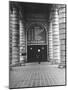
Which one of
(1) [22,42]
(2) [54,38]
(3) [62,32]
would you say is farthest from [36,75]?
(3) [62,32]

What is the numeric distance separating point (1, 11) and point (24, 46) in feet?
2.81

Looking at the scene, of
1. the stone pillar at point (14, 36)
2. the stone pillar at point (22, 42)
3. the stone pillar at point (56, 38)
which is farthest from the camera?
the stone pillar at point (56, 38)

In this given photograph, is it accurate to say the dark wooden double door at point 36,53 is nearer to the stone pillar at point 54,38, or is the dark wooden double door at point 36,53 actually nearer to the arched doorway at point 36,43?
the arched doorway at point 36,43

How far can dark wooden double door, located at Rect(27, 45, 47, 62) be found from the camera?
11.6 feet

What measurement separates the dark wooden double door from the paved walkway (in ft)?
0.39

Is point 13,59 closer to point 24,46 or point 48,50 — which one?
point 24,46

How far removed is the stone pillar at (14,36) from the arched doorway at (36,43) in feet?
0.82

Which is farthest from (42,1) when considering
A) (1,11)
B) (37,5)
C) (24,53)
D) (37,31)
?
(24,53)

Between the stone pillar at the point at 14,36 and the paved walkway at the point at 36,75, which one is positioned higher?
the stone pillar at the point at 14,36

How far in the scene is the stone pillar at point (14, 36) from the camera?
133 inches

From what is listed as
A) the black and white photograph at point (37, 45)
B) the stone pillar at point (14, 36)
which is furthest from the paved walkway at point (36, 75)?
the stone pillar at point (14, 36)

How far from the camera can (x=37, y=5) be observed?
356 centimetres

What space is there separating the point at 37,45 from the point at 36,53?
6.9 inches

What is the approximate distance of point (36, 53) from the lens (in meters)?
3.57
